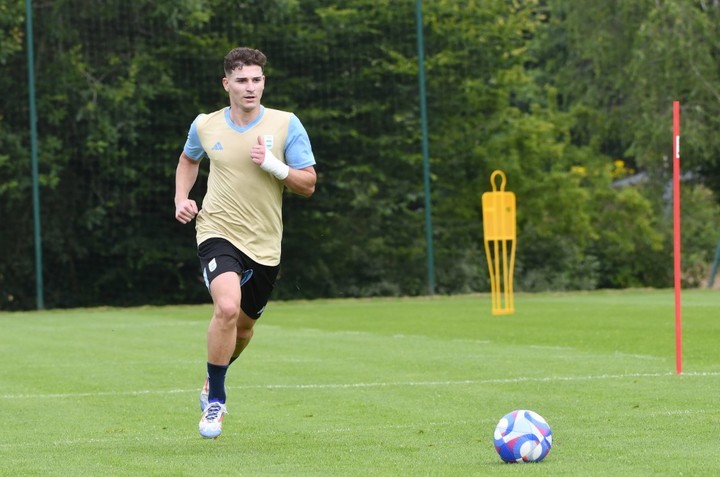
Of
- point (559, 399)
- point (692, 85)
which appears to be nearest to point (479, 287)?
point (692, 85)

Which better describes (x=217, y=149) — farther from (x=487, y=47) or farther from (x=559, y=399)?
(x=487, y=47)

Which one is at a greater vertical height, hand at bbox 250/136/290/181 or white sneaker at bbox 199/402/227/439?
hand at bbox 250/136/290/181

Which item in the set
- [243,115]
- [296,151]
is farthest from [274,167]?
[243,115]

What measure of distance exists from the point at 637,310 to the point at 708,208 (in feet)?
50.6

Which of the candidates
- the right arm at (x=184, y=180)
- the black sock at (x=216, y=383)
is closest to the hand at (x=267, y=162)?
the right arm at (x=184, y=180)

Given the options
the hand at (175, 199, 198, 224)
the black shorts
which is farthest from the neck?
the black shorts

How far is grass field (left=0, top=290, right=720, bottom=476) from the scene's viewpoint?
696cm

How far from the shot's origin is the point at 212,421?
806cm

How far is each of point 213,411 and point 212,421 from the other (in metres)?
0.09

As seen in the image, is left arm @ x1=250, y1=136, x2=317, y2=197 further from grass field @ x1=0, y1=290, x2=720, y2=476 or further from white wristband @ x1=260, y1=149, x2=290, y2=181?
grass field @ x1=0, y1=290, x2=720, y2=476

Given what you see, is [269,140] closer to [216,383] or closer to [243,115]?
[243,115]

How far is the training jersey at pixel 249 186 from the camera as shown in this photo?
8516mm

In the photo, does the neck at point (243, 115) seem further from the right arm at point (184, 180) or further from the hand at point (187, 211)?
the hand at point (187, 211)

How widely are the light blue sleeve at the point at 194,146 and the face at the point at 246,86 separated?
1.27ft
